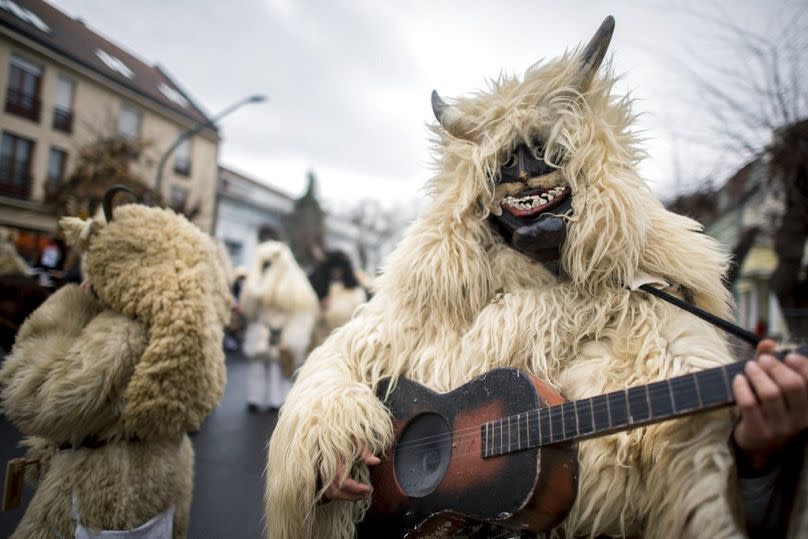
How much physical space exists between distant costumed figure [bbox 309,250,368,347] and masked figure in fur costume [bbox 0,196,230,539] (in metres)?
4.75

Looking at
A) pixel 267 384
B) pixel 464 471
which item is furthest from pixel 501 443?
pixel 267 384

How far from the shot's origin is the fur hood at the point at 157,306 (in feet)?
6.24

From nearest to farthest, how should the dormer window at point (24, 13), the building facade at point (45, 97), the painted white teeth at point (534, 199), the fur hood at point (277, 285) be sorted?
1. the painted white teeth at point (534, 199)
2. the dormer window at point (24, 13)
3. the building facade at point (45, 97)
4. the fur hood at point (277, 285)

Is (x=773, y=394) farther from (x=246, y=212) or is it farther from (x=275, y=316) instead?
(x=246, y=212)

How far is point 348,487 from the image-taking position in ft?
4.83

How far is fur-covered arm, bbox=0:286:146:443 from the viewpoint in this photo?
1795 millimetres

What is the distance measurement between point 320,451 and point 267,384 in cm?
552

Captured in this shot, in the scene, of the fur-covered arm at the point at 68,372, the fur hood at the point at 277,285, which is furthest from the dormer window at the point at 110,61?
the fur-covered arm at the point at 68,372

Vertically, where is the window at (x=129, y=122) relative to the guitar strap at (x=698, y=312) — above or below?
above

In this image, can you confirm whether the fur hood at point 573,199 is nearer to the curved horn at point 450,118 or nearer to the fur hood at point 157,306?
the curved horn at point 450,118

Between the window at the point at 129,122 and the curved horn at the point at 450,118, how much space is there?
20.8 feet

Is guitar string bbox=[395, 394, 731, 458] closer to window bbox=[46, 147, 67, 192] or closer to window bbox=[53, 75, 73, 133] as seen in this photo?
window bbox=[53, 75, 73, 133]

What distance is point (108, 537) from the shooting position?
70.3 inches

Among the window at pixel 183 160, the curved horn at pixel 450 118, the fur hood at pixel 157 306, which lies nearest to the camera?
the curved horn at pixel 450 118
